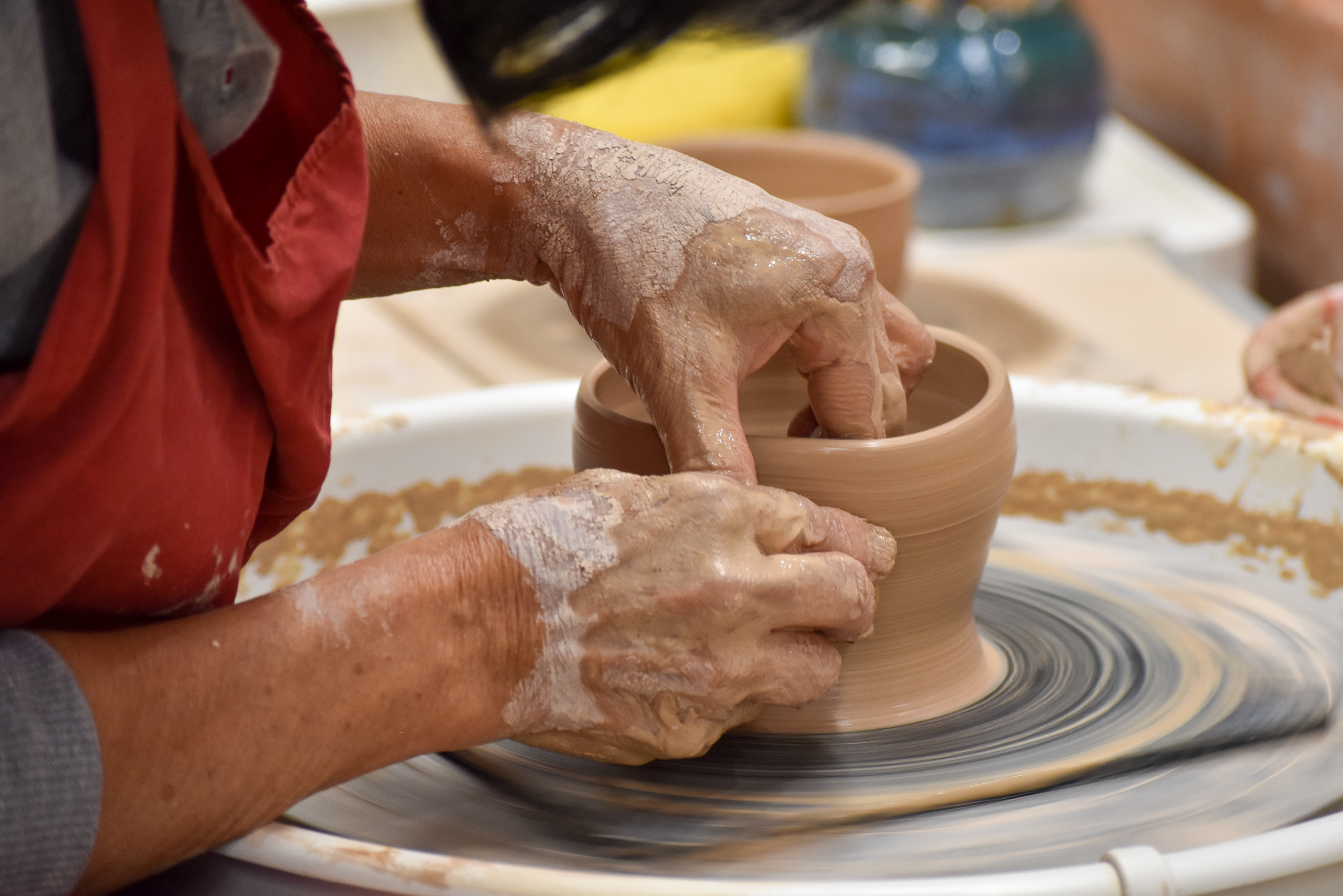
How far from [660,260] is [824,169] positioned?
1.18 meters

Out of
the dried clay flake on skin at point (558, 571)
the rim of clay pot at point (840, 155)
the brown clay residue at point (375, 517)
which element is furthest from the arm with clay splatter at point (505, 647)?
the rim of clay pot at point (840, 155)

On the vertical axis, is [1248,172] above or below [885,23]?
below

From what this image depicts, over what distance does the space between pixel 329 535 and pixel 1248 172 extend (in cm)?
206

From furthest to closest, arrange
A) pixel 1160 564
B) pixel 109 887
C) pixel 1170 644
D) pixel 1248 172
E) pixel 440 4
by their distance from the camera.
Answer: pixel 1248 172 < pixel 1160 564 < pixel 1170 644 < pixel 109 887 < pixel 440 4

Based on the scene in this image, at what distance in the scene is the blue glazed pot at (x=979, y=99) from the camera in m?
2.38

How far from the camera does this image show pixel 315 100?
2.77ft

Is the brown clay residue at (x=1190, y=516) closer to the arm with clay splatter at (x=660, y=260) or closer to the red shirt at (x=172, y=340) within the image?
the arm with clay splatter at (x=660, y=260)

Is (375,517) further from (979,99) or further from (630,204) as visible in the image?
(979,99)

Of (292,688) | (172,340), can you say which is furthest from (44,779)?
(172,340)

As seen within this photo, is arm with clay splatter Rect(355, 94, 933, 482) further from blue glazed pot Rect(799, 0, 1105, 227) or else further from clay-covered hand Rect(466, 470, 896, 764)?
blue glazed pot Rect(799, 0, 1105, 227)

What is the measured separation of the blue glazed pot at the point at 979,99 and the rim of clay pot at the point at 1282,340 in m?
1.00

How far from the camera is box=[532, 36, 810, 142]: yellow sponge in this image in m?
2.73

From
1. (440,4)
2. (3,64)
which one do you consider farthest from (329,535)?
(440,4)

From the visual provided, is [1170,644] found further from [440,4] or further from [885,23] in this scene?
[885,23]
